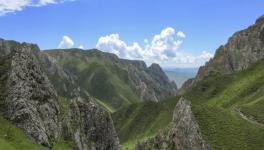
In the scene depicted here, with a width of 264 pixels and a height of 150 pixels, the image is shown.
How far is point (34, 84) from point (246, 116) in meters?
62.3

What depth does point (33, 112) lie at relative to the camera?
7756 cm

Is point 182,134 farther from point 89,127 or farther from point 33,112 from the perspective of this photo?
point 33,112

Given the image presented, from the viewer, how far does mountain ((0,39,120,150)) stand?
74.3 metres

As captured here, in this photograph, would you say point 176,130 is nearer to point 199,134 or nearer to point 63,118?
point 199,134

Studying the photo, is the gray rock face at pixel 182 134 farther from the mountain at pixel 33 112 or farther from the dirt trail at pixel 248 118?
the dirt trail at pixel 248 118

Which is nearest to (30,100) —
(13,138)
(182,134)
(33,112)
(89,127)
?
(33,112)

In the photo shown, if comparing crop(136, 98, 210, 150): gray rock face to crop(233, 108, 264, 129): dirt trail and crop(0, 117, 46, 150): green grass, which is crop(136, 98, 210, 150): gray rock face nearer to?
crop(233, 108, 264, 129): dirt trail

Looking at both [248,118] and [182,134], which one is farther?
[248,118]

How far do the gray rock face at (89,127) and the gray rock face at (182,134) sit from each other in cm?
1239

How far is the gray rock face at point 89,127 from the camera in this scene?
3494 inches

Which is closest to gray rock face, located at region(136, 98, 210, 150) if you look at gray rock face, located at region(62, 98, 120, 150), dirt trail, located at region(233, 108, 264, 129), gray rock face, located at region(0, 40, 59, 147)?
gray rock face, located at region(62, 98, 120, 150)

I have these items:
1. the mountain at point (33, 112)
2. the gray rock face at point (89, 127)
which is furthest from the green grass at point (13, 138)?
the gray rock face at point (89, 127)

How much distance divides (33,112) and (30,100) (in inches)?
117

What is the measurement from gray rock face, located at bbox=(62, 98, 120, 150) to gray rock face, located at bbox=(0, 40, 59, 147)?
525cm
